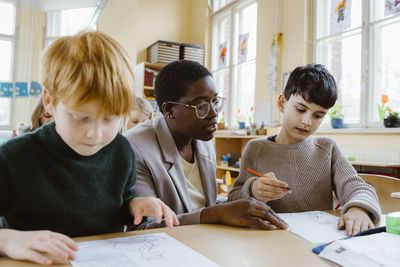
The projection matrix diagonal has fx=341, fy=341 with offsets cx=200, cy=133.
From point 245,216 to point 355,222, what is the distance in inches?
11.9

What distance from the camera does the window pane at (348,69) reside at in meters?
3.32

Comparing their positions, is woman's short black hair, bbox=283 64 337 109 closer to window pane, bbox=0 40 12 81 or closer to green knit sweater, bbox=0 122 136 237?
green knit sweater, bbox=0 122 136 237

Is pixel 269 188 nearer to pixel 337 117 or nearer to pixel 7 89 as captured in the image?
pixel 337 117

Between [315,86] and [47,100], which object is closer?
[47,100]

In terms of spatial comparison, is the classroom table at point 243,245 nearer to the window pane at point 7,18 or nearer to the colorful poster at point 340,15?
the colorful poster at point 340,15

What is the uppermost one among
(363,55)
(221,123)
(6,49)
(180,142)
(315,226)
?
(6,49)

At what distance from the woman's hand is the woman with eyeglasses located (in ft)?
0.47

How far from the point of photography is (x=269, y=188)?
1055 mm

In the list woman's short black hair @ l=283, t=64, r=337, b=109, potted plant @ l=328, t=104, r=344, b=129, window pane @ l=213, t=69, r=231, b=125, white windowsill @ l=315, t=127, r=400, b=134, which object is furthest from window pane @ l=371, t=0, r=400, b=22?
window pane @ l=213, t=69, r=231, b=125

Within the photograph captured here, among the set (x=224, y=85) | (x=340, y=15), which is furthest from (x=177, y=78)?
(x=224, y=85)

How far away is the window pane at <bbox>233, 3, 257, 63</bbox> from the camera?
4852 mm

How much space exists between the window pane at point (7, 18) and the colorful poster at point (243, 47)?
12.7ft

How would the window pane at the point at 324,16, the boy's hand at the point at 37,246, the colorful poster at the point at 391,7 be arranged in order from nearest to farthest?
1. the boy's hand at the point at 37,246
2. the colorful poster at the point at 391,7
3. the window pane at the point at 324,16

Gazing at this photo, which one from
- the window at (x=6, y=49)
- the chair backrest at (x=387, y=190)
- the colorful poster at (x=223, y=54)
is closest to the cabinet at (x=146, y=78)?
the colorful poster at (x=223, y=54)
